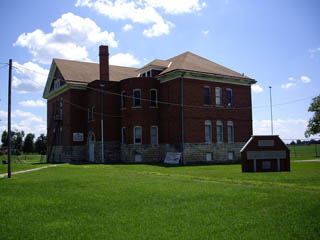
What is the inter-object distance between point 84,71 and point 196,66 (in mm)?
14902

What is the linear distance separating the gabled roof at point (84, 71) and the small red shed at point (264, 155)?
75.2 ft

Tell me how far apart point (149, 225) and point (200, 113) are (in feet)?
83.1

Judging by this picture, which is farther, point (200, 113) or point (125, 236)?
point (200, 113)

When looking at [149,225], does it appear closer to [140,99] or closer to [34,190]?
[34,190]

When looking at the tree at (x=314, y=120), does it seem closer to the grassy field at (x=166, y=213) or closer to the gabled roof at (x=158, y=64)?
the gabled roof at (x=158, y=64)

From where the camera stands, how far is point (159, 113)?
33500 millimetres

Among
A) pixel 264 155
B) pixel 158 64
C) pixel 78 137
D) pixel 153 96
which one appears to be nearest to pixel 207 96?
pixel 153 96

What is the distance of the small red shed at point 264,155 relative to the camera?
762 inches

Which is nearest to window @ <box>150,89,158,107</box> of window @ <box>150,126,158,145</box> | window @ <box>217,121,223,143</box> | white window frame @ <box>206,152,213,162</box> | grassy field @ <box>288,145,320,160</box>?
window @ <box>150,126,158,145</box>

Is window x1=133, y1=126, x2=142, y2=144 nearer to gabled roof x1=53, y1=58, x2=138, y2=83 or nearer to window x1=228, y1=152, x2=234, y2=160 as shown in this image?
gabled roof x1=53, y1=58, x2=138, y2=83

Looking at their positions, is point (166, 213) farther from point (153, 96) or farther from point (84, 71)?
point (84, 71)

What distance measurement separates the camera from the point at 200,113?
105 feet

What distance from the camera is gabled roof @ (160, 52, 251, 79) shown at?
31.9 metres

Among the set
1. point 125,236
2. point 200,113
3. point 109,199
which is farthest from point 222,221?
point 200,113
